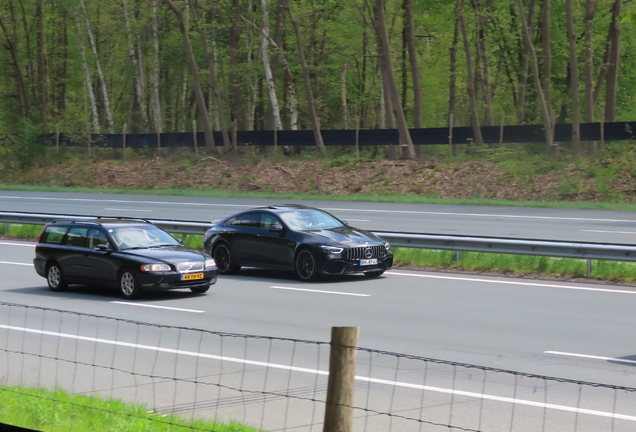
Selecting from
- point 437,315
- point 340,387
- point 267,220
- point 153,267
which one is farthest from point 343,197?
point 340,387

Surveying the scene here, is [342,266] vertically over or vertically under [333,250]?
under

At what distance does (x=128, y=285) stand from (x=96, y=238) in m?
1.40

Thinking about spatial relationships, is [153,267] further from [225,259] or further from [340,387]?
[340,387]

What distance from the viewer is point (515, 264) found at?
18.0 meters

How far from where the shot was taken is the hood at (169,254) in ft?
49.8

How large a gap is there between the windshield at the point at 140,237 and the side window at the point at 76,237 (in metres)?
0.60

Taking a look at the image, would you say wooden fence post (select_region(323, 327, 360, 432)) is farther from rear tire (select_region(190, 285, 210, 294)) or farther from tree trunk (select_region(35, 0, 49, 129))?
tree trunk (select_region(35, 0, 49, 129))

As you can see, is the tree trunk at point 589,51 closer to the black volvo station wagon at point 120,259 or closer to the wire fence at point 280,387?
the black volvo station wagon at point 120,259

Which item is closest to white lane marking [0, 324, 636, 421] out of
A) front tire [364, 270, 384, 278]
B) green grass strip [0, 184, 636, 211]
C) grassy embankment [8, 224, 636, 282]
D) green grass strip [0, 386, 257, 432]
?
green grass strip [0, 386, 257, 432]

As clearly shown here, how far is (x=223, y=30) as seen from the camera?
5469 cm

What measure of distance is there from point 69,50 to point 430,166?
116 feet

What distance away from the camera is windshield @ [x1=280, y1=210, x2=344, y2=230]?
17969 millimetres

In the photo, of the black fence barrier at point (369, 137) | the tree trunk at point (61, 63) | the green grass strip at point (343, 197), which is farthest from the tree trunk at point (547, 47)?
the tree trunk at point (61, 63)

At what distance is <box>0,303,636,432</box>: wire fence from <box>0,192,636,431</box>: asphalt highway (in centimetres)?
8
